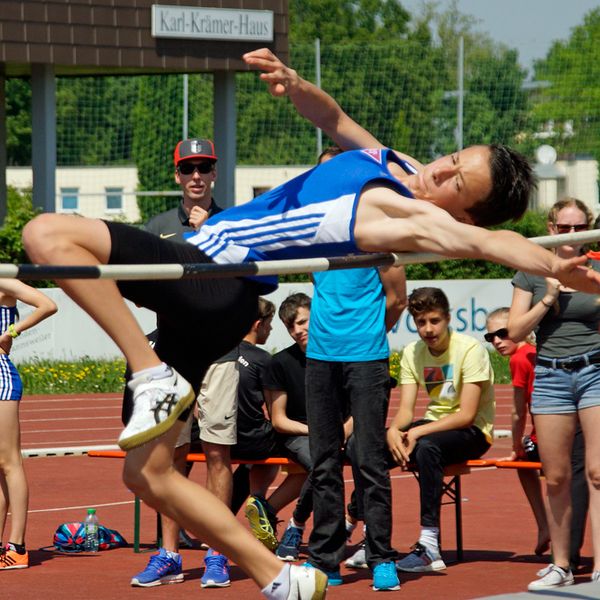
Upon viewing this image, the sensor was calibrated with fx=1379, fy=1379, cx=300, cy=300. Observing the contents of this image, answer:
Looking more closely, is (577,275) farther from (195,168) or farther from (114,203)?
(114,203)

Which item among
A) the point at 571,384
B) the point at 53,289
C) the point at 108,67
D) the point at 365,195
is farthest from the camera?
the point at 108,67

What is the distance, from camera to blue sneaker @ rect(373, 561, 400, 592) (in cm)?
693

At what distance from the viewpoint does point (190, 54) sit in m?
21.7

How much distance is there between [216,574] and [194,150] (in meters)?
2.41

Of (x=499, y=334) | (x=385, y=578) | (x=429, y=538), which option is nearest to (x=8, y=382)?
(x=385, y=578)

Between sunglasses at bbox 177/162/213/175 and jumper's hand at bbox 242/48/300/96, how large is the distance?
2135mm

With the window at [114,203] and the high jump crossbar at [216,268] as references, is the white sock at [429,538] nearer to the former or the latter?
the high jump crossbar at [216,268]

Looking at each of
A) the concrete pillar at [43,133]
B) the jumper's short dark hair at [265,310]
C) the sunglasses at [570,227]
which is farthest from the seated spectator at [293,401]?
the concrete pillar at [43,133]

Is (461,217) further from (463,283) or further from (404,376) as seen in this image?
(463,283)

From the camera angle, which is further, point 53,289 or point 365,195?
point 53,289

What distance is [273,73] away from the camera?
18.1 ft

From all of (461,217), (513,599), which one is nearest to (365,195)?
(461,217)

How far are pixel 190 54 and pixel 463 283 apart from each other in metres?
5.69

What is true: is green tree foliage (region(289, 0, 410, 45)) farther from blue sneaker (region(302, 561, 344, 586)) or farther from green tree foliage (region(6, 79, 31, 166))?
blue sneaker (region(302, 561, 344, 586))
